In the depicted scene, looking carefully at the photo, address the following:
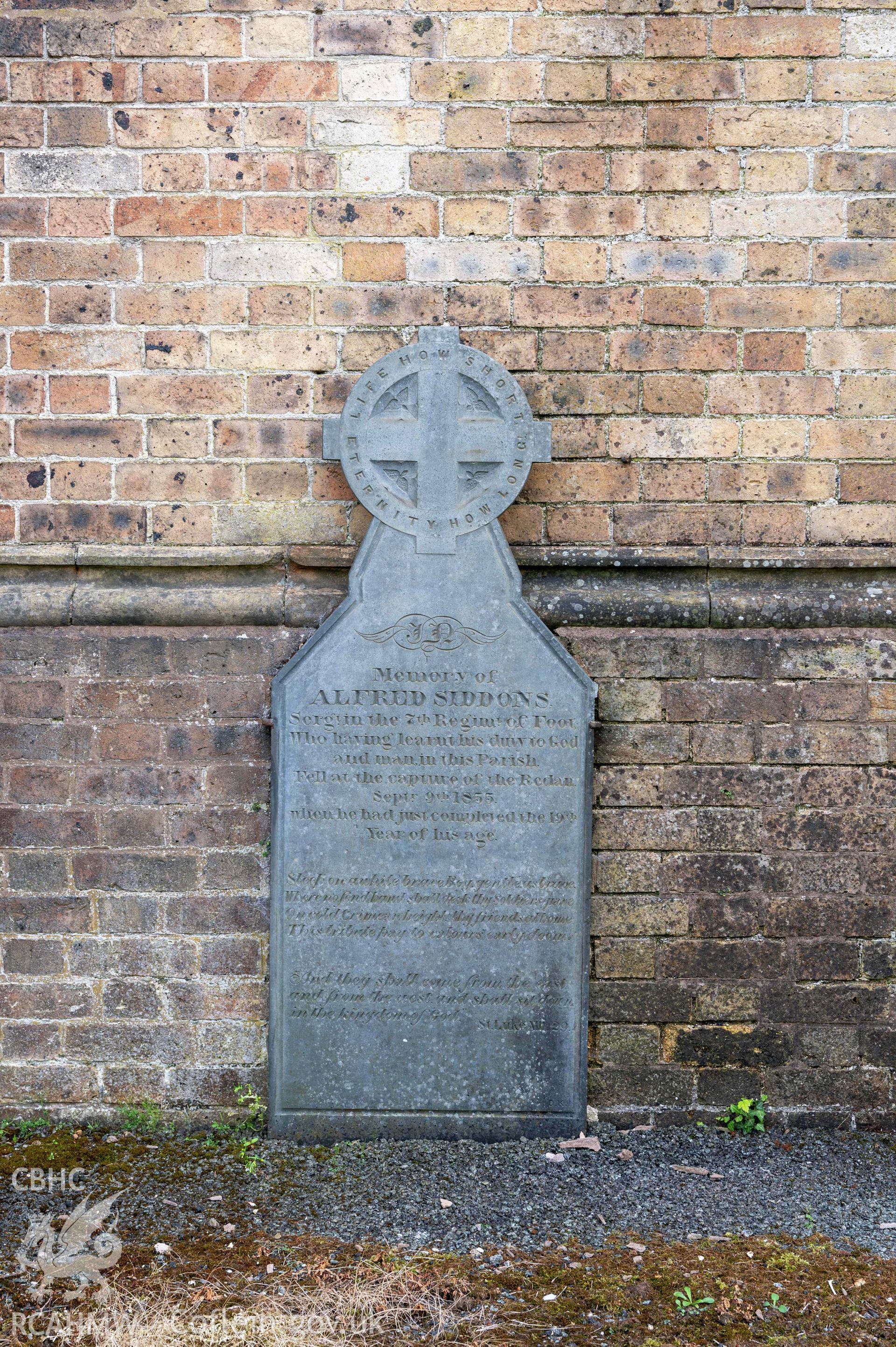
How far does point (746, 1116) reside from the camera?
3283 millimetres

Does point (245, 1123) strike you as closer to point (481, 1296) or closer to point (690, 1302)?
point (481, 1296)

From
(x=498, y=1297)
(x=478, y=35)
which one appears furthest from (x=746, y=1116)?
(x=478, y=35)

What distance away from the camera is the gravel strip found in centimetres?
273

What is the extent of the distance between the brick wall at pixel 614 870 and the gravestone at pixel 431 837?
15 centimetres

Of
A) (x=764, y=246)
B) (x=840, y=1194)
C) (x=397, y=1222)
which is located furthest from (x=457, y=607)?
(x=840, y=1194)

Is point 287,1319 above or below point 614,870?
below

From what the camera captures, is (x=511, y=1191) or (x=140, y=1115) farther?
(x=140, y=1115)

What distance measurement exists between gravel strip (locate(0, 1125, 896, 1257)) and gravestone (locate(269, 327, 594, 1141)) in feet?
0.51

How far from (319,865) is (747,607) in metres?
1.61

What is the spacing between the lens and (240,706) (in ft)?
10.8

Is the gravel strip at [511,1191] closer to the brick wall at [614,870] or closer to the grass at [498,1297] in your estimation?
the grass at [498,1297]

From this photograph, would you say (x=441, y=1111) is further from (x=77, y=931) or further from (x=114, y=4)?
(x=114, y=4)

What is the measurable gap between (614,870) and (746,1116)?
0.91 metres

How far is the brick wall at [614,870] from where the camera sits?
328cm
